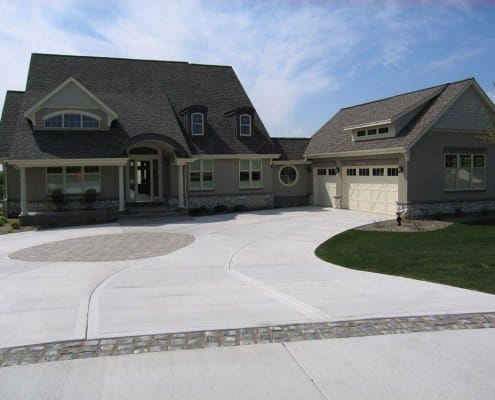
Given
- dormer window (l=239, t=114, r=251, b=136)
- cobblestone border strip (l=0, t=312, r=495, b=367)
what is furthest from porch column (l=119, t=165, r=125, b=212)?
cobblestone border strip (l=0, t=312, r=495, b=367)

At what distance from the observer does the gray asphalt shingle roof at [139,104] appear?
22156mm

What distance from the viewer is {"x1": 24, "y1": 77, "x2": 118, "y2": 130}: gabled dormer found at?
880 inches

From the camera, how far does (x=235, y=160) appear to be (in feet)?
85.1

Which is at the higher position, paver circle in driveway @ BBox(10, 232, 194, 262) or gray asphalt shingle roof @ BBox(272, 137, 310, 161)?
gray asphalt shingle roof @ BBox(272, 137, 310, 161)

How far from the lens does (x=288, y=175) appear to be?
27.9 meters

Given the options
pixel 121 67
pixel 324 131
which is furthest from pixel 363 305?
pixel 121 67

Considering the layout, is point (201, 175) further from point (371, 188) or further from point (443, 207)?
point (443, 207)

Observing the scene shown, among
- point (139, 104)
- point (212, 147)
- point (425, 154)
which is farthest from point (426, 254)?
point (139, 104)

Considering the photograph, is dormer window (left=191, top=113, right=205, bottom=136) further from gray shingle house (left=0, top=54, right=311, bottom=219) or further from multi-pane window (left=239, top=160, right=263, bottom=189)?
multi-pane window (left=239, top=160, right=263, bottom=189)

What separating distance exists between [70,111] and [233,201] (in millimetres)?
9316

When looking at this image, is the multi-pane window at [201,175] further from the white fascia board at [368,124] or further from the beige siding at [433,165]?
the beige siding at [433,165]

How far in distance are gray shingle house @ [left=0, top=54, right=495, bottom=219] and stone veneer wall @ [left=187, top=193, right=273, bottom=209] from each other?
2.4 inches

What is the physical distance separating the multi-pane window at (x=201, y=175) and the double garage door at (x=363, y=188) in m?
6.34

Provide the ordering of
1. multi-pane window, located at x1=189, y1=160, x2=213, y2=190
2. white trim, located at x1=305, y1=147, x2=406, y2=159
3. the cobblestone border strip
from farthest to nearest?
1. multi-pane window, located at x1=189, y1=160, x2=213, y2=190
2. white trim, located at x1=305, y1=147, x2=406, y2=159
3. the cobblestone border strip
